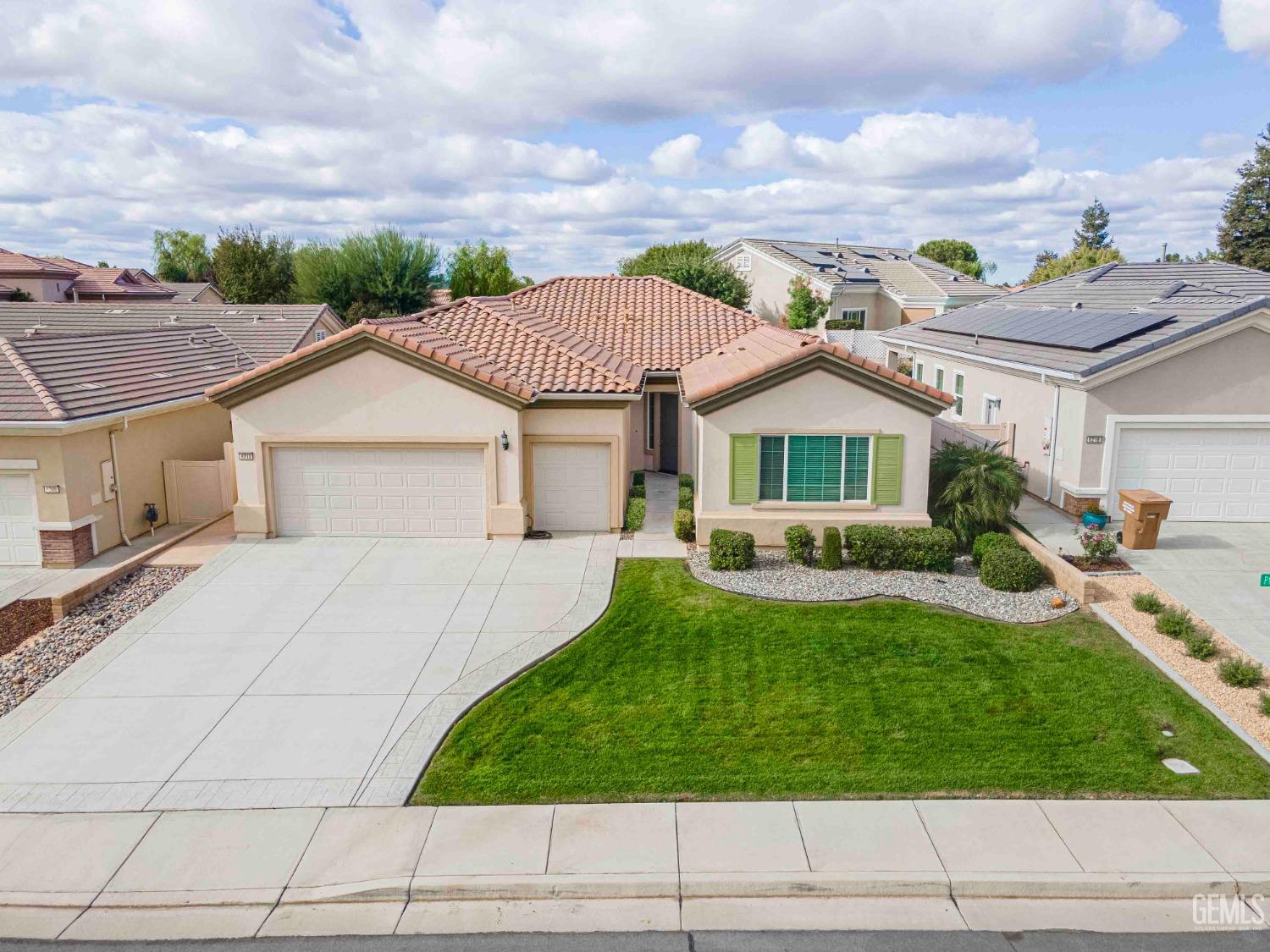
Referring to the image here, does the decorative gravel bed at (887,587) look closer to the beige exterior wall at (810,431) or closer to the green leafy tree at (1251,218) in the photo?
the beige exterior wall at (810,431)

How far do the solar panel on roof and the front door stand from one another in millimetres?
8570

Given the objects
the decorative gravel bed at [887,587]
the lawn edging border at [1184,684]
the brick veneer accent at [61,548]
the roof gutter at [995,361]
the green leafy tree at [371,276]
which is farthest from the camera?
the green leafy tree at [371,276]

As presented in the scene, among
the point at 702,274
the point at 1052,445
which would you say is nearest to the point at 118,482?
the point at 1052,445

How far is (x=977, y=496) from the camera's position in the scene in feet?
55.1

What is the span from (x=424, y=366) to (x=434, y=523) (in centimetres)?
308

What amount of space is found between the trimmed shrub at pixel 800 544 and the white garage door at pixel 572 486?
13.2ft

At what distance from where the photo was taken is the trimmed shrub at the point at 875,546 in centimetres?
1590

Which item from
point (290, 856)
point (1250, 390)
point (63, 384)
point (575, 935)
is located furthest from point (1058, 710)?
point (63, 384)

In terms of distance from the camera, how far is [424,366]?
17.4 metres

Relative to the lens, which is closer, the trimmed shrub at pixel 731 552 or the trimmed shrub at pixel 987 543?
the trimmed shrub at pixel 987 543

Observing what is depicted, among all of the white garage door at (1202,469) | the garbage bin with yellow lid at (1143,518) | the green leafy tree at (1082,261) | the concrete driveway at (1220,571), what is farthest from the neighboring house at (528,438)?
the green leafy tree at (1082,261)

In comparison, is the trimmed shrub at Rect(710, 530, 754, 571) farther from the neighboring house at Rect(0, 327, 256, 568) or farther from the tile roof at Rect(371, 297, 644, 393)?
the neighboring house at Rect(0, 327, 256, 568)

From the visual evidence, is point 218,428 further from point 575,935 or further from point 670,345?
point 575,935

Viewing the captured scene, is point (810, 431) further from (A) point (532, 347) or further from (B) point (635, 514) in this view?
(A) point (532, 347)
